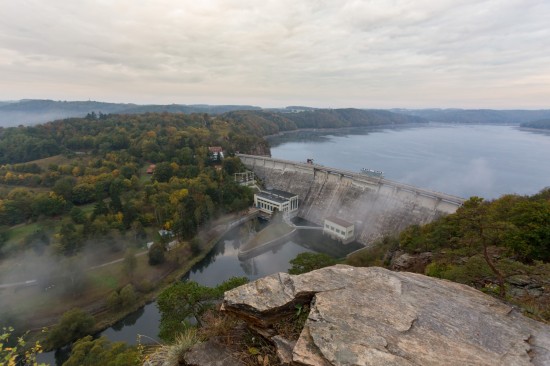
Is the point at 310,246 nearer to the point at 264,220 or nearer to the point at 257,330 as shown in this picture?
the point at 264,220

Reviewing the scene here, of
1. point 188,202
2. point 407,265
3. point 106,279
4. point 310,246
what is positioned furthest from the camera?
point 188,202

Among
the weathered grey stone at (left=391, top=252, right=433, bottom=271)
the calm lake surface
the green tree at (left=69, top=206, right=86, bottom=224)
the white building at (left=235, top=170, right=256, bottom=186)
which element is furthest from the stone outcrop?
the calm lake surface

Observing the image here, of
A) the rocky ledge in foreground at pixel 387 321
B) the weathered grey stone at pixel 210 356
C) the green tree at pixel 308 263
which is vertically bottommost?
the green tree at pixel 308 263

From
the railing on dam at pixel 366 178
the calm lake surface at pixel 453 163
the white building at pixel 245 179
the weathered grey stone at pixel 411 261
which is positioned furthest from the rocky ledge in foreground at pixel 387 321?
the calm lake surface at pixel 453 163

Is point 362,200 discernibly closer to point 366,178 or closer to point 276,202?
point 366,178

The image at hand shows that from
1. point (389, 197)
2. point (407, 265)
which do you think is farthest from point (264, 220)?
point (407, 265)

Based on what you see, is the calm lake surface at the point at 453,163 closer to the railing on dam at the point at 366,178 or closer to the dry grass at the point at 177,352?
the railing on dam at the point at 366,178
